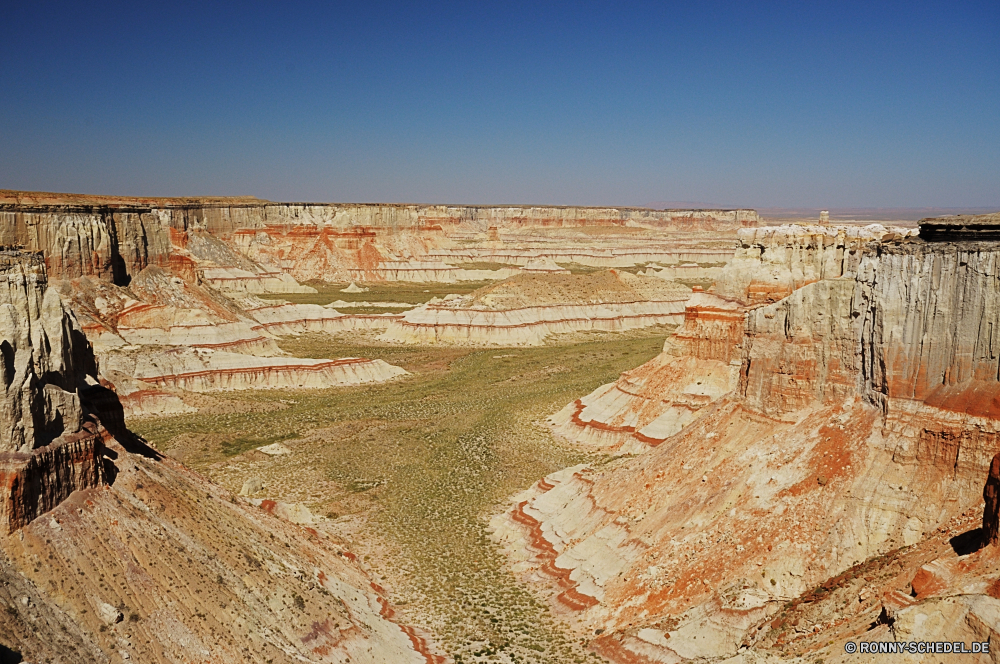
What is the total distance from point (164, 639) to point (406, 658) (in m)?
6.19

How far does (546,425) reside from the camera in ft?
146

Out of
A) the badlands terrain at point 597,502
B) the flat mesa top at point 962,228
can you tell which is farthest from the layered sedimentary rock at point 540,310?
the flat mesa top at point 962,228

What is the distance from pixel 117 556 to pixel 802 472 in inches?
669

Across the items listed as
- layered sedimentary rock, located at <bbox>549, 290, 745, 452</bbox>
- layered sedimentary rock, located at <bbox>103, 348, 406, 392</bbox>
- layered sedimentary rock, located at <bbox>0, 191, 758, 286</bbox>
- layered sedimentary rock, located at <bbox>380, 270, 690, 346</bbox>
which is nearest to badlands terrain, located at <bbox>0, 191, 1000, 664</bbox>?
layered sedimentary rock, located at <bbox>549, 290, 745, 452</bbox>

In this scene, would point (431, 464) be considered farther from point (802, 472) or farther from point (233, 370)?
point (233, 370)

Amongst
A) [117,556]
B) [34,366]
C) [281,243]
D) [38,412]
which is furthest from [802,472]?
[281,243]

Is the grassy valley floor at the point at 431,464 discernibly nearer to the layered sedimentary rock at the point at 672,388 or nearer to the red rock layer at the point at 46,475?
the layered sedimentary rock at the point at 672,388

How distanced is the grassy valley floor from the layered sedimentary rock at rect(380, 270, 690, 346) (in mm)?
11413

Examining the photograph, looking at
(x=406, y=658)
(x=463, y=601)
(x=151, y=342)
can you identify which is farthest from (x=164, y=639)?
(x=151, y=342)

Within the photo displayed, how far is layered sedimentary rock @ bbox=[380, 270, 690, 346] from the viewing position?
81062mm

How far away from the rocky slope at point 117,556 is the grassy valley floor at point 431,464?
3.01m

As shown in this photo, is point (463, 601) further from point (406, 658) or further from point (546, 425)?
point (546, 425)

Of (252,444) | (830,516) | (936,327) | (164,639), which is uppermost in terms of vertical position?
(936,327)

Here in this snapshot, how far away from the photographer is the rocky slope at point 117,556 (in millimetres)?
15508
